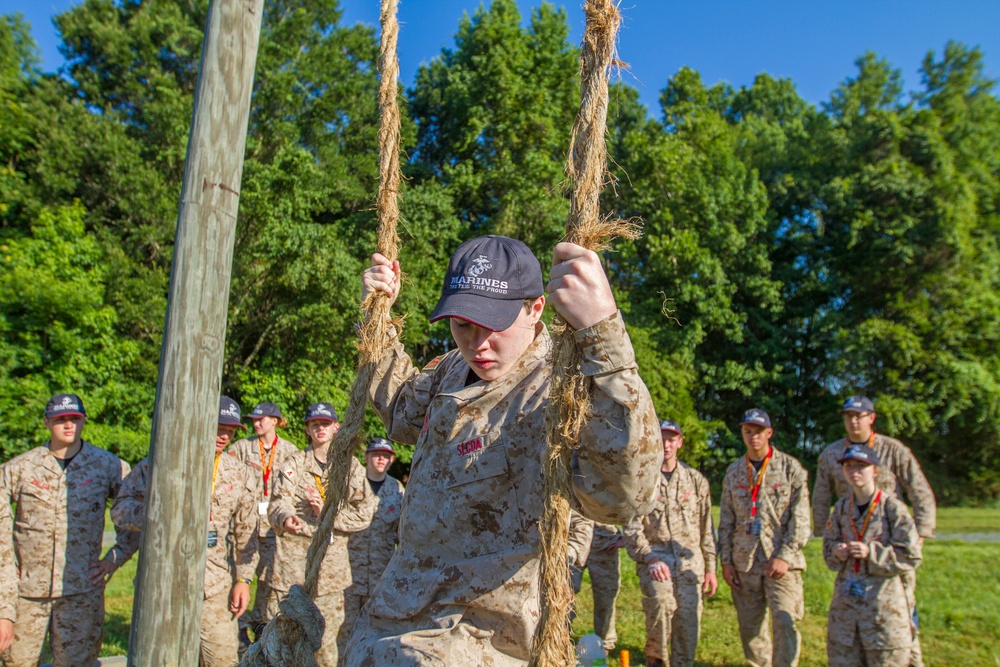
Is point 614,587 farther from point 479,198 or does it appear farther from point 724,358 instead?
point 724,358

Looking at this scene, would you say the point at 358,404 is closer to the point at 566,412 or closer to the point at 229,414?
the point at 566,412

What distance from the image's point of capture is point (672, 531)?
7.57 m

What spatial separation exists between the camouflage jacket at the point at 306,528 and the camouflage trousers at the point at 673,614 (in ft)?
9.16

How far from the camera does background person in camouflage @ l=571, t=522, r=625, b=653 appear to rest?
26.8ft

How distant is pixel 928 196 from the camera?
26.0 m

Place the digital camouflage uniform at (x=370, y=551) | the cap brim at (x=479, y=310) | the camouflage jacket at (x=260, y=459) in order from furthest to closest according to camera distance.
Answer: the camouflage jacket at (x=260, y=459) → the digital camouflage uniform at (x=370, y=551) → the cap brim at (x=479, y=310)

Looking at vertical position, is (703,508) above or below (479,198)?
below

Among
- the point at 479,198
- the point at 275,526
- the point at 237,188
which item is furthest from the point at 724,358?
the point at 237,188

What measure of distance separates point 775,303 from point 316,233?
16.1 m

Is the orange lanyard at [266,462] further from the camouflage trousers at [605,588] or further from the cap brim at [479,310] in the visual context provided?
the cap brim at [479,310]

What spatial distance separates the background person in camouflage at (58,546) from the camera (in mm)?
5809

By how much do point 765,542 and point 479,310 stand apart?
5687mm

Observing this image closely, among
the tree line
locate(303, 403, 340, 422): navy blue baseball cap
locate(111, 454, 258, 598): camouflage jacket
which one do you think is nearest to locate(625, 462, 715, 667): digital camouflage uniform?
locate(303, 403, 340, 422): navy blue baseball cap

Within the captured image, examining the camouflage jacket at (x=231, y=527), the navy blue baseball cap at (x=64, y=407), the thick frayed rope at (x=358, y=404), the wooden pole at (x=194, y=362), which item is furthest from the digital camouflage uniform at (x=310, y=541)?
the wooden pole at (x=194, y=362)
